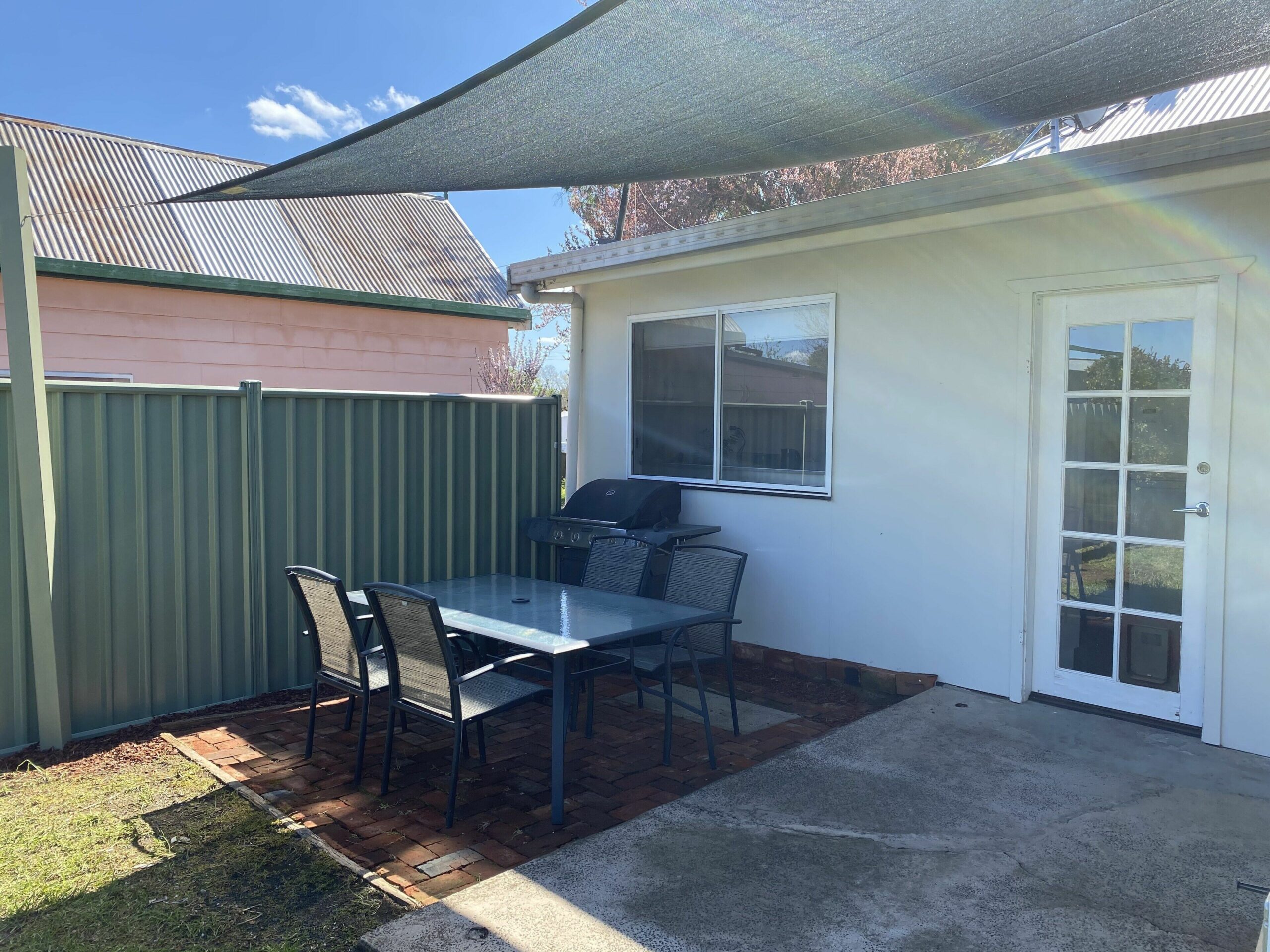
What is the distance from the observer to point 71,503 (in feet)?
13.9

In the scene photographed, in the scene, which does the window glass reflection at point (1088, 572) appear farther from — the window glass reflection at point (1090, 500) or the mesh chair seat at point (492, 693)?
the mesh chair seat at point (492, 693)

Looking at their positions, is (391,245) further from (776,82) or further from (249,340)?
(776,82)

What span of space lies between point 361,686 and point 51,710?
1563 mm

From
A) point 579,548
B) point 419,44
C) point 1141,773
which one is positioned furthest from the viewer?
point 419,44

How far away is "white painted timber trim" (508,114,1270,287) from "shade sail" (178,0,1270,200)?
1.06 feet

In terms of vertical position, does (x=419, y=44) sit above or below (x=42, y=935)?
above

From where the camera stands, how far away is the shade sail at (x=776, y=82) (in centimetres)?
261

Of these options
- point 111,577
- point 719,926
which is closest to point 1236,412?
point 719,926

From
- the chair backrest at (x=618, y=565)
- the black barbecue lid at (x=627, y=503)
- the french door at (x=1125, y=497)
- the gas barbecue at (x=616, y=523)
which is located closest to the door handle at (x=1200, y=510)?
the french door at (x=1125, y=497)

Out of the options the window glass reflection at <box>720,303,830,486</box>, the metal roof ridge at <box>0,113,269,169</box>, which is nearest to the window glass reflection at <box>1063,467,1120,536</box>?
the window glass reflection at <box>720,303,830,486</box>

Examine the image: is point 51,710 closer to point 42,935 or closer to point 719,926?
point 42,935

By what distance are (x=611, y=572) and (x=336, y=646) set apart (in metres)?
1.51

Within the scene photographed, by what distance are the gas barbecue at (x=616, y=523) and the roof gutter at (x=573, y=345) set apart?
67 centimetres

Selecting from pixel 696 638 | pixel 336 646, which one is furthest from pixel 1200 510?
pixel 336 646
